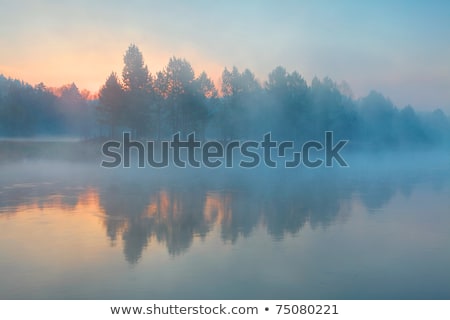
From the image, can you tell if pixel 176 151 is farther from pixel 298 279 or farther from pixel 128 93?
pixel 298 279

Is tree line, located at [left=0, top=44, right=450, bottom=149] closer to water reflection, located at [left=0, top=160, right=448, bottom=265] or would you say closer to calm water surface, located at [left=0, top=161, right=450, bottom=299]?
water reflection, located at [left=0, top=160, right=448, bottom=265]

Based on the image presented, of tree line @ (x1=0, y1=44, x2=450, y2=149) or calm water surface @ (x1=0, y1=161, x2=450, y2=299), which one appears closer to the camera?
calm water surface @ (x1=0, y1=161, x2=450, y2=299)

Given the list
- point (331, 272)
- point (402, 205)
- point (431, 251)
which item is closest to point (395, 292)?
point (331, 272)

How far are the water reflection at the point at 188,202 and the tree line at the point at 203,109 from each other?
1395 inches

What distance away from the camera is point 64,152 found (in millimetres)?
78500

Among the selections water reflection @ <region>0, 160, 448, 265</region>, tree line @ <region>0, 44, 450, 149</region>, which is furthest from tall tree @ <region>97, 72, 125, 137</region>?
water reflection @ <region>0, 160, 448, 265</region>

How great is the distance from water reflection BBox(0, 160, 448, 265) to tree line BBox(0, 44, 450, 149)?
1395 inches

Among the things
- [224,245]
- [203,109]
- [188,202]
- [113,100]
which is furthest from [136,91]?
[224,245]

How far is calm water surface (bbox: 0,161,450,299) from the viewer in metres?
12.2

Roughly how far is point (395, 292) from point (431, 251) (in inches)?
192

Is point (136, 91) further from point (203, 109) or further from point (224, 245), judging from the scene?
point (224, 245)

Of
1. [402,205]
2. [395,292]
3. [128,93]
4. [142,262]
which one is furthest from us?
[128,93]

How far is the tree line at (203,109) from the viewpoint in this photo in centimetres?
7844

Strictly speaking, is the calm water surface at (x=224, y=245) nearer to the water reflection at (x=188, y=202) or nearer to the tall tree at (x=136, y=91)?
the water reflection at (x=188, y=202)
